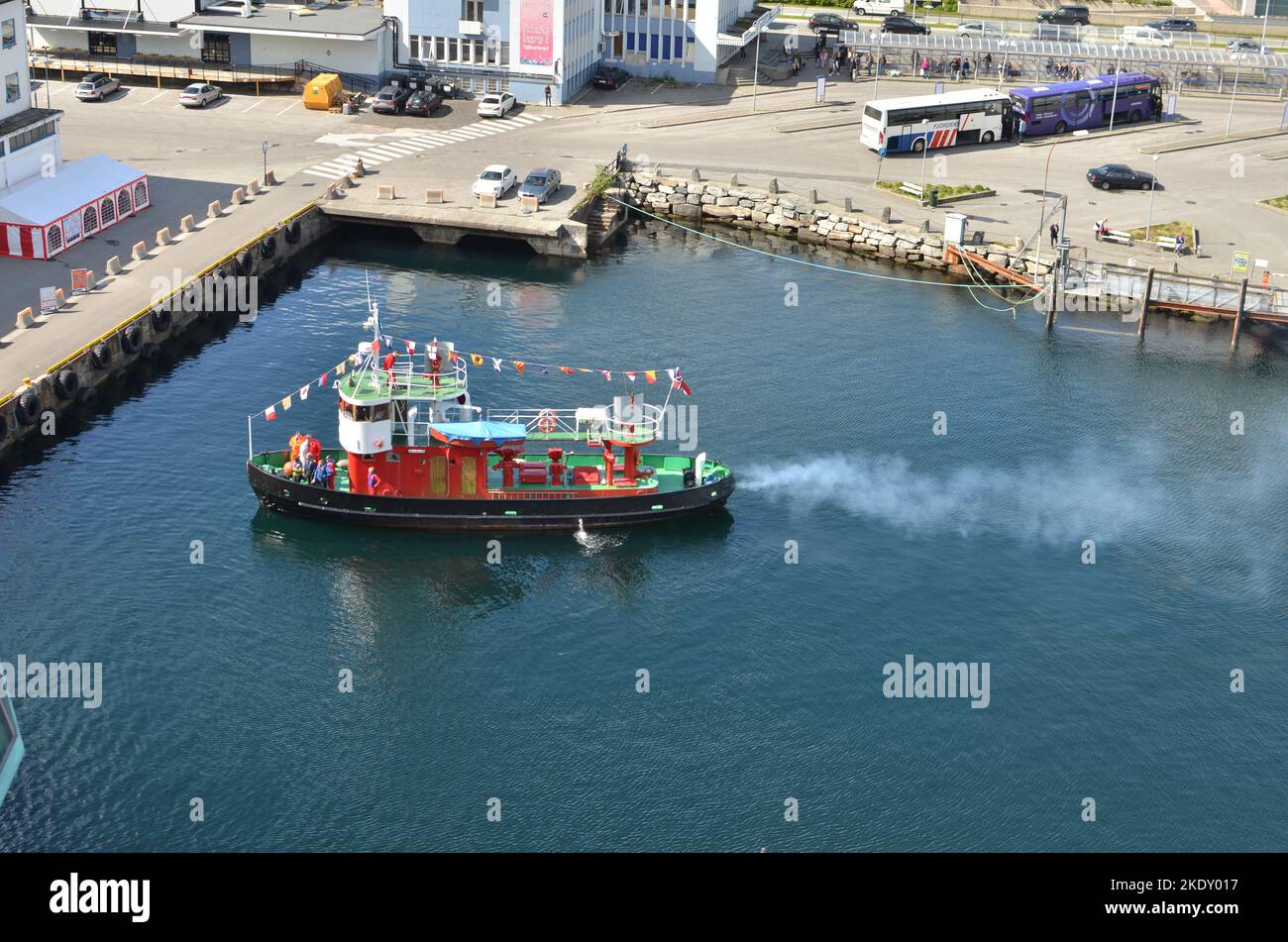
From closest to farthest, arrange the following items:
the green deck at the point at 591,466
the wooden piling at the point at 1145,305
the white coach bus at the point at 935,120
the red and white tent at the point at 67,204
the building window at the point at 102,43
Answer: the green deck at the point at 591,466 → the red and white tent at the point at 67,204 → the wooden piling at the point at 1145,305 → the white coach bus at the point at 935,120 → the building window at the point at 102,43

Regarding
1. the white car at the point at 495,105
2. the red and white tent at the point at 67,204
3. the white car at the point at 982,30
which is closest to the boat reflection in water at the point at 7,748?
the red and white tent at the point at 67,204

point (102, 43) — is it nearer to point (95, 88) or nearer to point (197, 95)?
point (95, 88)

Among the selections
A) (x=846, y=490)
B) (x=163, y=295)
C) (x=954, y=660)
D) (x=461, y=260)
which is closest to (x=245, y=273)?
(x=163, y=295)

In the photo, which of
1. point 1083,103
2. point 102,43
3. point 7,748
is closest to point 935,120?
point 1083,103

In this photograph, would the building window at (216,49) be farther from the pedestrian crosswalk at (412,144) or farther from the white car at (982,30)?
the white car at (982,30)

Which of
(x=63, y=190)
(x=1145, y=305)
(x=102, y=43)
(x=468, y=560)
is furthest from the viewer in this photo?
(x=102, y=43)

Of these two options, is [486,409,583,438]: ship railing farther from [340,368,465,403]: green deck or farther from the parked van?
the parked van
